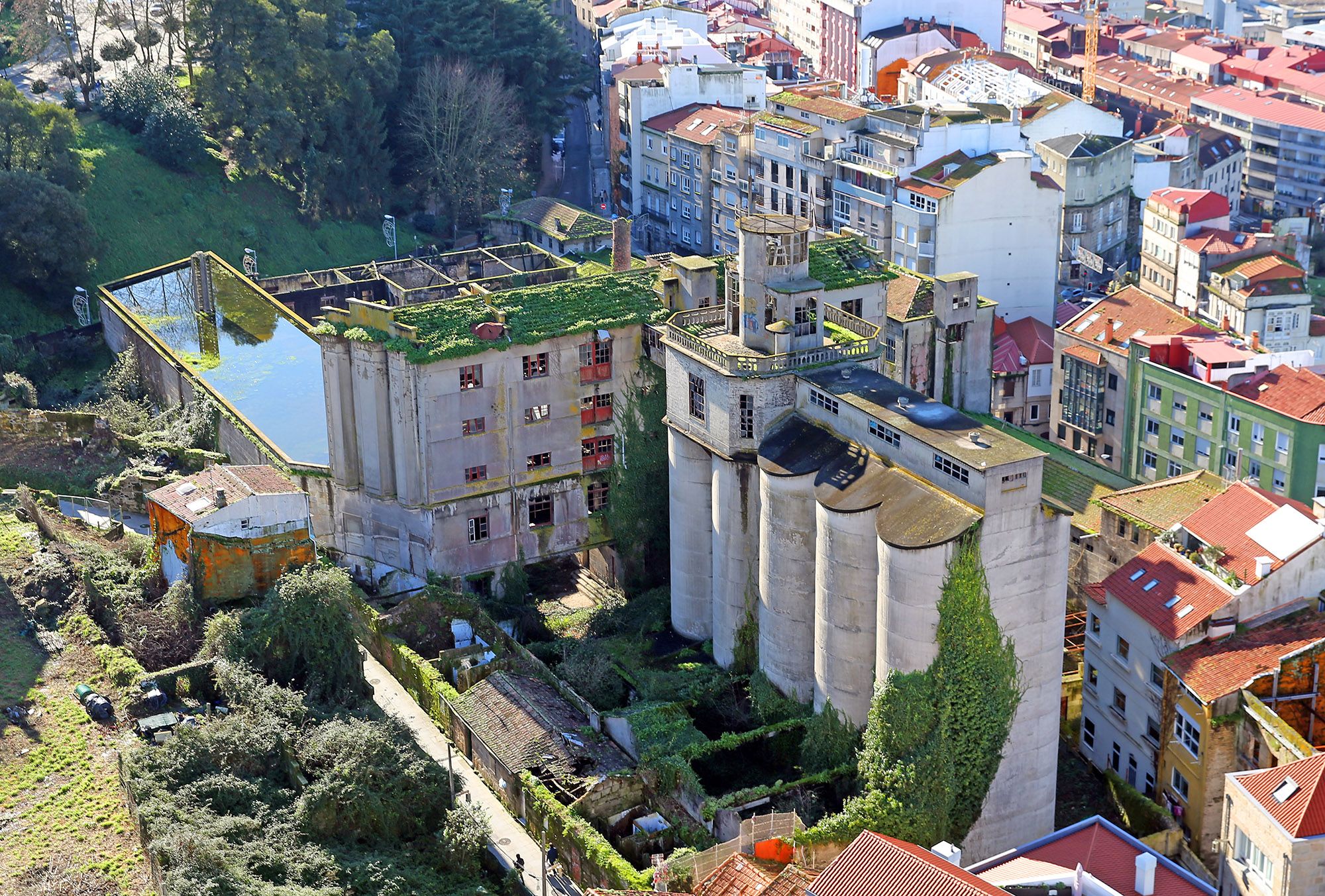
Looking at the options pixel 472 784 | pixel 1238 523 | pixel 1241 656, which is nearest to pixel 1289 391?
pixel 1238 523

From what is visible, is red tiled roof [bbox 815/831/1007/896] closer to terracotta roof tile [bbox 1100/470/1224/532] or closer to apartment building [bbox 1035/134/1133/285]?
terracotta roof tile [bbox 1100/470/1224/532]

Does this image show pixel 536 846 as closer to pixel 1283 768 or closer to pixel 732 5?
pixel 1283 768

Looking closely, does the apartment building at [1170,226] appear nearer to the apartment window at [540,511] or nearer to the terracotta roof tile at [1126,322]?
the terracotta roof tile at [1126,322]

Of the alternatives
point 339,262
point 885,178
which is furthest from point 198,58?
point 885,178

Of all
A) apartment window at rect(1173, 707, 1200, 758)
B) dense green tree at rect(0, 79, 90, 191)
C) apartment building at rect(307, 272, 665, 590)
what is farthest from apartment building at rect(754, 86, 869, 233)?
apartment window at rect(1173, 707, 1200, 758)

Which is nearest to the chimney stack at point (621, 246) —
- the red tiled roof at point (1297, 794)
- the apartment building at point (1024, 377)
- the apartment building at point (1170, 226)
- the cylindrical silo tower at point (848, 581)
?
the apartment building at point (1024, 377)
